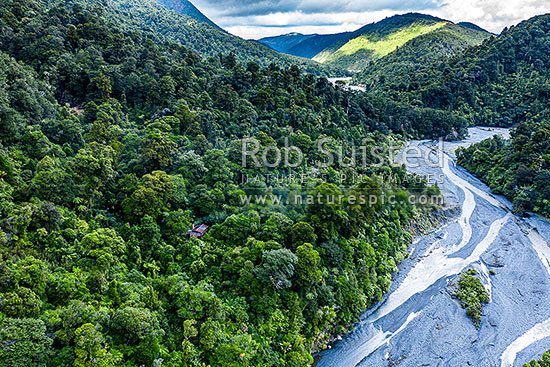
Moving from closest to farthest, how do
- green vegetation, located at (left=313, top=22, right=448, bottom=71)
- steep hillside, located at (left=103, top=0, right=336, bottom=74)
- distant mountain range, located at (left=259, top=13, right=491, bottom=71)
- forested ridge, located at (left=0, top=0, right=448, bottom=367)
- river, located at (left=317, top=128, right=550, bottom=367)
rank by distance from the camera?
forested ridge, located at (left=0, top=0, right=448, bottom=367) < river, located at (left=317, top=128, right=550, bottom=367) < steep hillside, located at (left=103, top=0, right=336, bottom=74) < distant mountain range, located at (left=259, top=13, right=491, bottom=71) < green vegetation, located at (left=313, top=22, right=448, bottom=71)

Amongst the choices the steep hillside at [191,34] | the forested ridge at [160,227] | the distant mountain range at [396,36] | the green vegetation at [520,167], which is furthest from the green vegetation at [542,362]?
the distant mountain range at [396,36]

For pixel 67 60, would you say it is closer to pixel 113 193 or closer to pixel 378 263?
pixel 113 193

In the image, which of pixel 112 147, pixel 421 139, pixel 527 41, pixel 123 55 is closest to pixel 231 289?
pixel 112 147

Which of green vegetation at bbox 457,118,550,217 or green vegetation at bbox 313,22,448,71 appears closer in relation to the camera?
green vegetation at bbox 457,118,550,217

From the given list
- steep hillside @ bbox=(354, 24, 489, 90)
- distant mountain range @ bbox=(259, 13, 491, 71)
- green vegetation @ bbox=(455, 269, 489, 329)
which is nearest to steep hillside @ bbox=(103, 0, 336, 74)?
steep hillside @ bbox=(354, 24, 489, 90)

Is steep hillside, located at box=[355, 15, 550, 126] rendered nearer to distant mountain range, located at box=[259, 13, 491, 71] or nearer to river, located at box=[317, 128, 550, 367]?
distant mountain range, located at box=[259, 13, 491, 71]

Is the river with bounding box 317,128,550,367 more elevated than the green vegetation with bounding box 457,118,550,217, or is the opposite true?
the green vegetation with bounding box 457,118,550,217

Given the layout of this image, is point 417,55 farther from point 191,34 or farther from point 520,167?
point 520,167

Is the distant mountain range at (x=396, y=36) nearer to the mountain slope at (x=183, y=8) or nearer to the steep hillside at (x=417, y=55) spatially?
the steep hillside at (x=417, y=55)

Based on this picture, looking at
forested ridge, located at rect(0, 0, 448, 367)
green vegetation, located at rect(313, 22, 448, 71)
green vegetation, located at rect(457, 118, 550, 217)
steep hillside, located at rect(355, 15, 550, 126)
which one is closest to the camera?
forested ridge, located at rect(0, 0, 448, 367)
